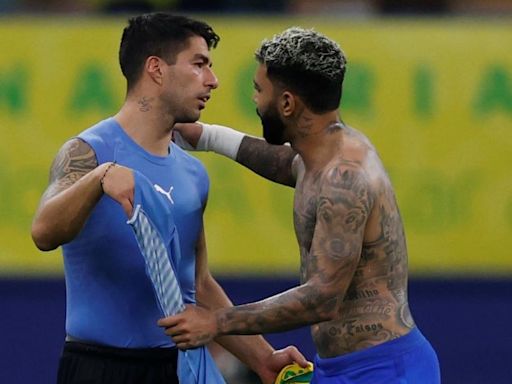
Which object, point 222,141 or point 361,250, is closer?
point 361,250

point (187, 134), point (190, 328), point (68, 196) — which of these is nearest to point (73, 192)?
point (68, 196)

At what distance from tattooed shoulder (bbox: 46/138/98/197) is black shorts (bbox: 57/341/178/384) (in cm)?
Result: 66

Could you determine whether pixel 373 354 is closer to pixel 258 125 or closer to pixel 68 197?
pixel 68 197

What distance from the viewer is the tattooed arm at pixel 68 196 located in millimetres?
5234

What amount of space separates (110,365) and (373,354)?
1.01 meters

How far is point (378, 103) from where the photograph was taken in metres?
9.70

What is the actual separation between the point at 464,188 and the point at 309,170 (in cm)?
429

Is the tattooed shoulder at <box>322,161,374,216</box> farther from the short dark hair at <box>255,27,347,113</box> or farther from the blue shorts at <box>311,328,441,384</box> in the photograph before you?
the blue shorts at <box>311,328,441,384</box>

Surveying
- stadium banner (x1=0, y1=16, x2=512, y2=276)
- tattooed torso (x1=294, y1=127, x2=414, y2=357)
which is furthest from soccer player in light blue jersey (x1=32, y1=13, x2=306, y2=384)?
stadium banner (x1=0, y1=16, x2=512, y2=276)

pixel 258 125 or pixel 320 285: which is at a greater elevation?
pixel 320 285

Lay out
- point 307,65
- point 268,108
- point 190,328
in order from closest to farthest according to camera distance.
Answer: point 190,328
point 307,65
point 268,108

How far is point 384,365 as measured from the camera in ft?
17.7

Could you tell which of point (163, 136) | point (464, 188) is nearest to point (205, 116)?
point (464, 188)

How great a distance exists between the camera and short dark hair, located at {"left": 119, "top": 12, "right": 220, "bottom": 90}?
5828mm
